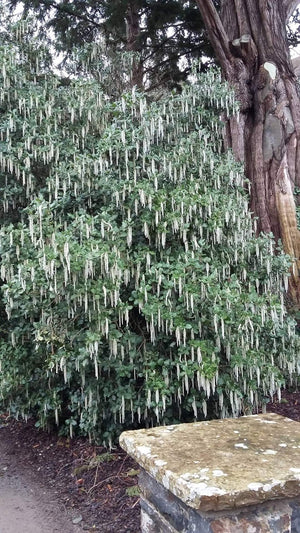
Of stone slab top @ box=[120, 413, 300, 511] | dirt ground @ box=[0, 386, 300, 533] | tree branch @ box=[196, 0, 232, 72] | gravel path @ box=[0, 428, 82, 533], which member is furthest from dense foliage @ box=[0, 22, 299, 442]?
tree branch @ box=[196, 0, 232, 72]

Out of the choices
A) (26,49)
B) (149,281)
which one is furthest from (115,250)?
(26,49)

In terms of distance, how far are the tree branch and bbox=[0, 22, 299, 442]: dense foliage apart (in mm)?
2018

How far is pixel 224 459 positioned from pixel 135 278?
6.87ft

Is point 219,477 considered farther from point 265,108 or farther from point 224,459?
point 265,108

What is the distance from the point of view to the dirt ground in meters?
2.91

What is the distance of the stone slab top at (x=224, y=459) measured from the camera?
142cm

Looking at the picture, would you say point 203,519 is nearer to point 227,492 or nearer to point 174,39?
point 227,492

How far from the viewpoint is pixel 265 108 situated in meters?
6.32

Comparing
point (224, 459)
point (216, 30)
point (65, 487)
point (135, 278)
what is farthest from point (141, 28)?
point (224, 459)

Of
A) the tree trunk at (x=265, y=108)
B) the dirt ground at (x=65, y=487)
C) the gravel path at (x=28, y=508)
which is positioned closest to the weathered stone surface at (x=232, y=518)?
the dirt ground at (x=65, y=487)

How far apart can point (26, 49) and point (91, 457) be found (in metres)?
4.83

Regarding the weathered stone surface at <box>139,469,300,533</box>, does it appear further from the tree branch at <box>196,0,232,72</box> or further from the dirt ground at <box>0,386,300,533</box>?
the tree branch at <box>196,0,232,72</box>

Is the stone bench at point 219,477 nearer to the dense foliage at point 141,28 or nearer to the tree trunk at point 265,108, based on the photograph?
the tree trunk at point 265,108

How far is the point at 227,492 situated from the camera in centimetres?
140
